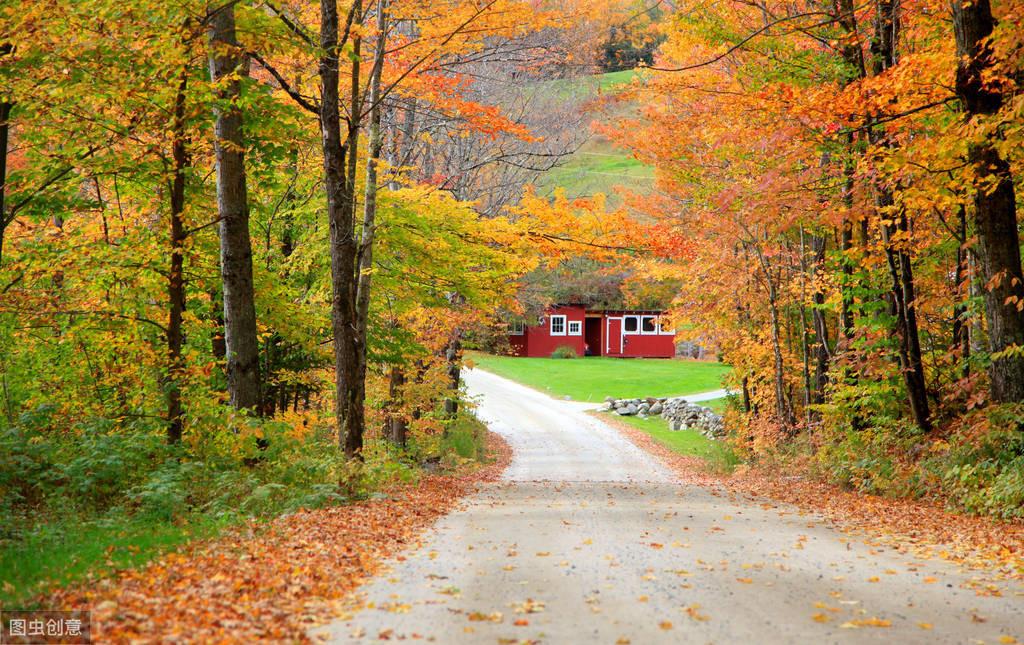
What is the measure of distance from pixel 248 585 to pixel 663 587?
286 cm

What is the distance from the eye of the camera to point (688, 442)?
2900cm

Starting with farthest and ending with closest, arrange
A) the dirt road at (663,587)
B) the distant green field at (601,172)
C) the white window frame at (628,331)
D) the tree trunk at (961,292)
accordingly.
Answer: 1. the white window frame at (628,331)
2. the distant green field at (601,172)
3. the tree trunk at (961,292)
4. the dirt road at (663,587)

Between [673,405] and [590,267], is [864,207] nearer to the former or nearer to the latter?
[673,405]

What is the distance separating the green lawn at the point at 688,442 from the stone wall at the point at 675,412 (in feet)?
1.25

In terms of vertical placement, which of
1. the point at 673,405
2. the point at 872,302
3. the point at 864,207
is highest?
the point at 864,207

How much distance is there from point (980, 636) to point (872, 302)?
9189 mm

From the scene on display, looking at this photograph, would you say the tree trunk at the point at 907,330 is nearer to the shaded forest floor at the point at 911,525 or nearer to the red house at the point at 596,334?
the shaded forest floor at the point at 911,525

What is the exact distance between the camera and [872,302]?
1348 cm

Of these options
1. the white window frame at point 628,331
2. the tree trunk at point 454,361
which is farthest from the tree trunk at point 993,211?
the white window frame at point 628,331

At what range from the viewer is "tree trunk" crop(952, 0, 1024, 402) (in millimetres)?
10008

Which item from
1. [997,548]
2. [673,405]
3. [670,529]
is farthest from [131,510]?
[673,405]

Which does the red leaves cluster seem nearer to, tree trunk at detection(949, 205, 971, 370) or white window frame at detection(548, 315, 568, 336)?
tree trunk at detection(949, 205, 971, 370)

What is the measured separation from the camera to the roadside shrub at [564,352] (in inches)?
2290

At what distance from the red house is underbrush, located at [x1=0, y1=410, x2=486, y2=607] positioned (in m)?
47.0
